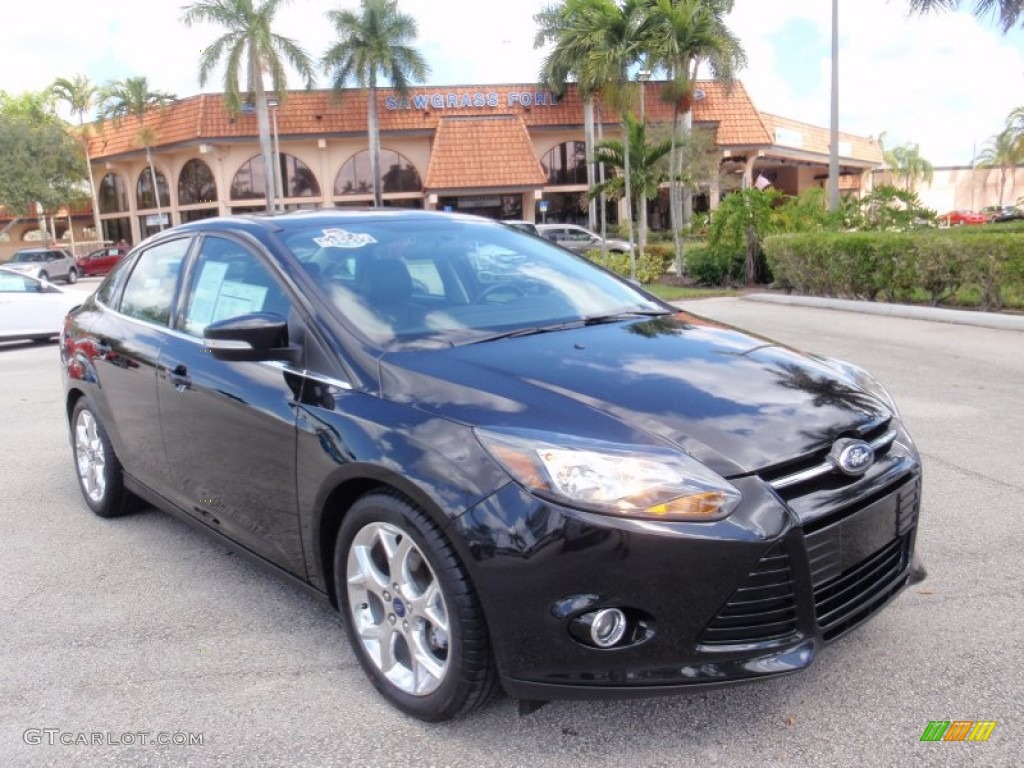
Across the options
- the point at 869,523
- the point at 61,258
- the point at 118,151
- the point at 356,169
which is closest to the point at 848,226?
A: the point at 869,523

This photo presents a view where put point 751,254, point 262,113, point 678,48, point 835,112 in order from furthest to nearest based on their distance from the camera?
point 262,113
point 678,48
point 751,254
point 835,112

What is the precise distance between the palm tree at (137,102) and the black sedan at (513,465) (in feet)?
139

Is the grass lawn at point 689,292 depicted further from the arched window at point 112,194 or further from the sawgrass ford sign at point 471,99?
the arched window at point 112,194

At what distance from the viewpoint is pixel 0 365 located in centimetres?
1186

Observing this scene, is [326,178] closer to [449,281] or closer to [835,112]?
[835,112]

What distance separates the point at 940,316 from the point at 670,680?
11.0m

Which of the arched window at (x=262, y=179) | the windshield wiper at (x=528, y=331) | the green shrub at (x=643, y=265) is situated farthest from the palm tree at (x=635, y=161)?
the arched window at (x=262, y=179)

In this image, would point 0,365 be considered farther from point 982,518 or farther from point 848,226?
point 848,226

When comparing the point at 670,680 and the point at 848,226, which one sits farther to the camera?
the point at 848,226

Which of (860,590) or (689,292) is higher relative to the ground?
(860,590)

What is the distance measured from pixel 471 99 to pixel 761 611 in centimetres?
4099

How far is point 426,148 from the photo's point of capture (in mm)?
42094

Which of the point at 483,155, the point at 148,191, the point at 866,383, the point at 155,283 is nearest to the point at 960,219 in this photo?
the point at 483,155

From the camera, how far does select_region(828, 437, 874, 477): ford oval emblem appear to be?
260cm
